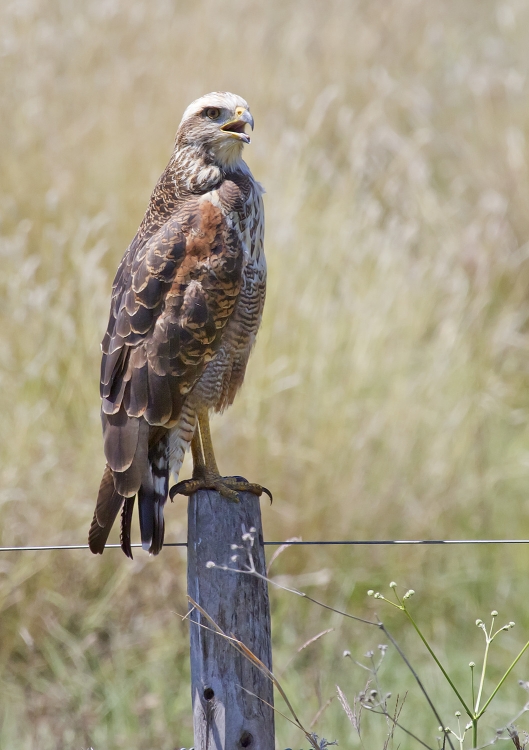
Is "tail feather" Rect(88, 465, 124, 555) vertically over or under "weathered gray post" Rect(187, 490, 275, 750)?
over

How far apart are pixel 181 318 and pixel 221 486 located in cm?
48

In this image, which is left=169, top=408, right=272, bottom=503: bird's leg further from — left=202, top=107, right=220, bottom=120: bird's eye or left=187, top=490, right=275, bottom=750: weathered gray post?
left=202, top=107, right=220, bottom=120: bird's eye

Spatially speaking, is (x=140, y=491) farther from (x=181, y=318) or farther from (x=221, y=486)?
(x=181, y=318)

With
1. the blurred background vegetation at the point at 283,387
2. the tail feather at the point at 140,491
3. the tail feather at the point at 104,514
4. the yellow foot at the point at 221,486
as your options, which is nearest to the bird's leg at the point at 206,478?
the yellow foot at the point at 221,486

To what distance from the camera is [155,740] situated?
3.79 m

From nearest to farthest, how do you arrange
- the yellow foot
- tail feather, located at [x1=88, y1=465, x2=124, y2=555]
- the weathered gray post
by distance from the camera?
the weathered gray post < tail feather, located at [x1=88, y1=465, x2=124, y2=555] < the yellow foot

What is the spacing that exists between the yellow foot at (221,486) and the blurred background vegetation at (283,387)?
77 cm

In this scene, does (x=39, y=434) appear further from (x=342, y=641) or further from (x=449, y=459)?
(x=449, y=459)

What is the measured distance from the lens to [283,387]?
15.1 feet

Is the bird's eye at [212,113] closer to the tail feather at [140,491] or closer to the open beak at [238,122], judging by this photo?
the open beak at [238,122]

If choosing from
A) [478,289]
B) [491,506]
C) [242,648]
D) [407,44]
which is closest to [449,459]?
[491,506]

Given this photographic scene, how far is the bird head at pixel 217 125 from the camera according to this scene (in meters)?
2.83

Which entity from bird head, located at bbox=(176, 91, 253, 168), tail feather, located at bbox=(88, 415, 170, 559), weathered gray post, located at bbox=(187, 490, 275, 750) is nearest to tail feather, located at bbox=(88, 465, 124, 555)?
tail feather, located at bbox=(88, 415, 170, 559)

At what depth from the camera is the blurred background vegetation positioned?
4.21 meters
